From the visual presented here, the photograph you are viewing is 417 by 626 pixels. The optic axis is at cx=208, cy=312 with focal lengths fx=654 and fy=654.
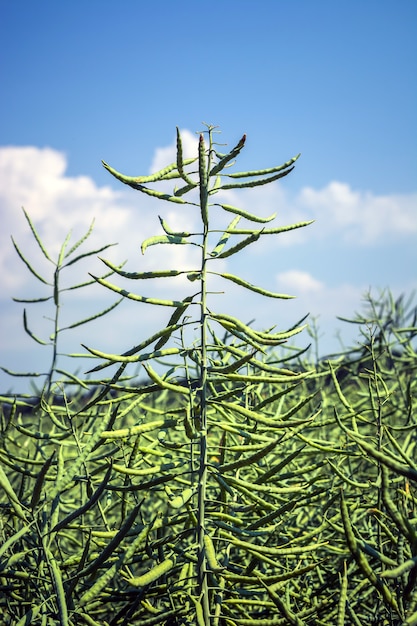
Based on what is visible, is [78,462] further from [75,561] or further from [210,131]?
[210,131]

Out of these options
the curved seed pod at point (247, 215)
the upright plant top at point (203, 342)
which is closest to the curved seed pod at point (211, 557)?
the upright plant top at point (203, 342)

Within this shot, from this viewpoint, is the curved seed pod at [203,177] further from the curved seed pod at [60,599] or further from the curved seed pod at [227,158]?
the curved seed pod at [60,599]

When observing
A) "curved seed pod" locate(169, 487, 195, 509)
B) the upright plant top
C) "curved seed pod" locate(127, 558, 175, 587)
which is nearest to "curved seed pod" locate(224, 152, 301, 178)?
the upright plant top

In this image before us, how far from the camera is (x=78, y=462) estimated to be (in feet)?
4.48

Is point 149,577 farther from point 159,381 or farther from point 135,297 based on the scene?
point 135,297

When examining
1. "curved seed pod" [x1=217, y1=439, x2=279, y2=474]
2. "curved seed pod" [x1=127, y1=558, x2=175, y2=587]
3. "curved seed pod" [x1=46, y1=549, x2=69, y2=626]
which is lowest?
"curved seed pod" [x1=46, y1=549, x2=69, y2=626]

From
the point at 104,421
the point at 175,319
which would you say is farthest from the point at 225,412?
the point at 104,421

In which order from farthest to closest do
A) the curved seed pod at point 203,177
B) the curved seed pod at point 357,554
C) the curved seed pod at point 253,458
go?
the curved seed pod at point 203,177 < the curved seed pod at point 253,458 < the curved seed pod at point 357,554

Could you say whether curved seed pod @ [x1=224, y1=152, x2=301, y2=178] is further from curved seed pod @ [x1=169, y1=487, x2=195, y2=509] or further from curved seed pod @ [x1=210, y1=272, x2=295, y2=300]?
curved seed pod @ [x1=169, y1=487, x2=195, y2=509]

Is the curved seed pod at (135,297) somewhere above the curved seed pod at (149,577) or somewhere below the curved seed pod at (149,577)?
above

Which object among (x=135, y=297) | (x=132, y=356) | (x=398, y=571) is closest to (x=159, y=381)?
(x=132, y=356)

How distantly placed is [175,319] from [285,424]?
386 mm

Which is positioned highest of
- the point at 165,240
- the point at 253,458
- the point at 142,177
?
the point at 142,177

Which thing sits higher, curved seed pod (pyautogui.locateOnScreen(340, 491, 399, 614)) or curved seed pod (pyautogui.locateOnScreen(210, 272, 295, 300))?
curved seed pod (pyautogui.locateOnScreen(210, 272, 295, 300))
